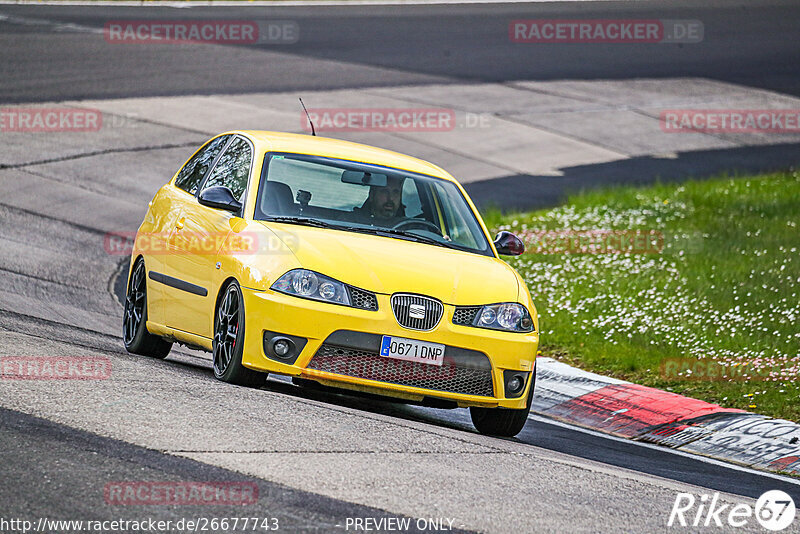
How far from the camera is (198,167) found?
968cm

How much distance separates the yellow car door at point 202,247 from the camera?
8336 millimetres

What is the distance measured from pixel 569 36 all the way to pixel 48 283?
22632 millimetres

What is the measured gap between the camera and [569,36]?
32.5 meters

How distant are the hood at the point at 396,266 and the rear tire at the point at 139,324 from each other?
67.7 inches

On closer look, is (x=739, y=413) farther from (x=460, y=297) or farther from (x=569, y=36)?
(x=569, y=36)

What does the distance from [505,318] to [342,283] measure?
3.47 feet

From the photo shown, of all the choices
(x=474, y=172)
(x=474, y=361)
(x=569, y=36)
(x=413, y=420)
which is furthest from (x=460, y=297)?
(x=569, y=36)

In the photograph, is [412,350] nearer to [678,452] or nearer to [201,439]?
[201,439]

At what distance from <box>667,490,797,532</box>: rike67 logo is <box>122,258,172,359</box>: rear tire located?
430cm

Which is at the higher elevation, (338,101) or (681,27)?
(681,27)
